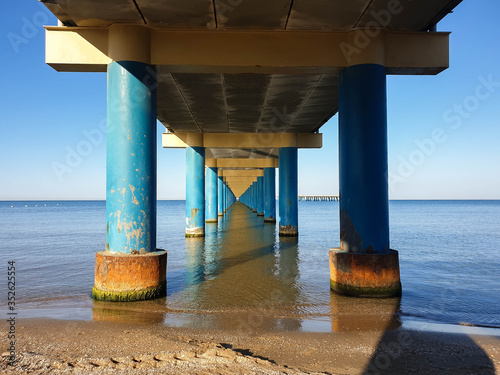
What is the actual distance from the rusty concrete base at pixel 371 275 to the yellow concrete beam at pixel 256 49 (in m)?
3.99

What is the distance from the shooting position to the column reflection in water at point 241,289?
5.82 m

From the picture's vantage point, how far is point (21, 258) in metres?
14.1

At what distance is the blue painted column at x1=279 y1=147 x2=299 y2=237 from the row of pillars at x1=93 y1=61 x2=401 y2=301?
1248 centimetres

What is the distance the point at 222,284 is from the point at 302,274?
247 cm

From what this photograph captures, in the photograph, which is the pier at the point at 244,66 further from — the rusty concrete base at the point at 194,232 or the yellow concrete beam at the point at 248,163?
the yellow concrete beam at the point at 248,163

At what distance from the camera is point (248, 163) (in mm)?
33844

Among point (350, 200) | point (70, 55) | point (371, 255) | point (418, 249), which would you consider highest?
point (70, 55)

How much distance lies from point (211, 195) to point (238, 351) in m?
28.4

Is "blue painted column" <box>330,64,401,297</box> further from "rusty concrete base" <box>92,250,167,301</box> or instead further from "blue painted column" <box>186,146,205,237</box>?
"blue painted column" <box>186,146,205,237</box>

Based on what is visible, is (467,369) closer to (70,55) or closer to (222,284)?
(222,284)

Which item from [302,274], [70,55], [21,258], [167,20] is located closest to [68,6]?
[70,55]

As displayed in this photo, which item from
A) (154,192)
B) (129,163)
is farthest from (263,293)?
(129,163)

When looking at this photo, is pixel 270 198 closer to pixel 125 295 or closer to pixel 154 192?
pixel 154 192

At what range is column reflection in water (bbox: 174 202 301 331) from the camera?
5.82 meters
